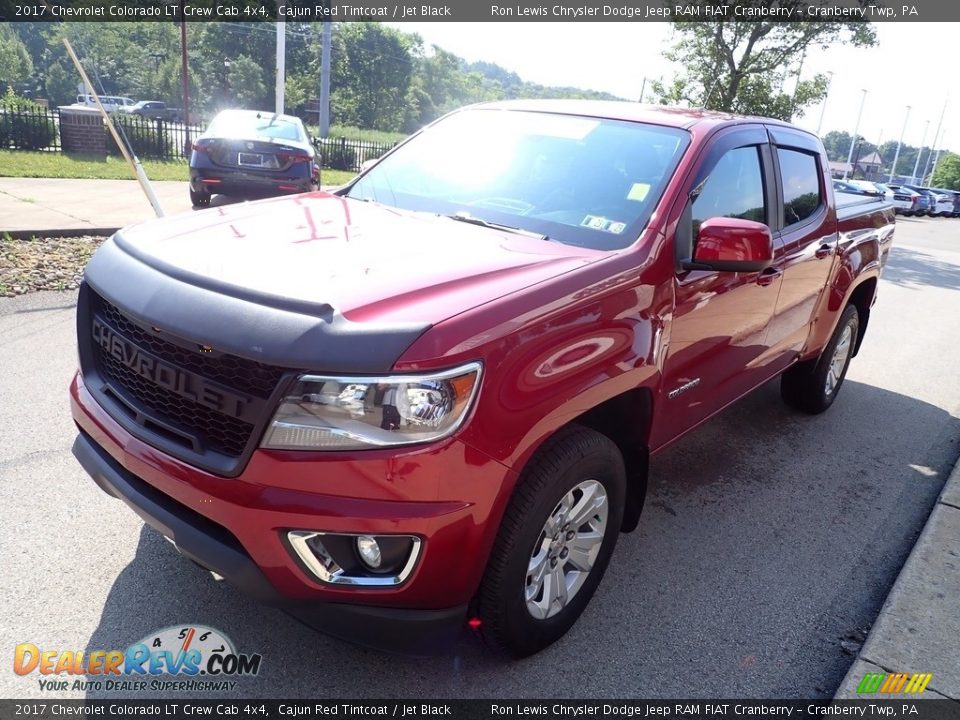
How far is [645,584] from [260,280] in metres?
2.05

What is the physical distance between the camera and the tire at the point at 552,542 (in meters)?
2.27

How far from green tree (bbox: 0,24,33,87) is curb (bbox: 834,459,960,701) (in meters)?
53.5

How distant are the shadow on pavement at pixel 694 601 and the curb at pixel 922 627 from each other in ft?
0.34

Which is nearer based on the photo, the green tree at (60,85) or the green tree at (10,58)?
the green tree at (10,58)

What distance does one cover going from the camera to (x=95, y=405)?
8.18 feet

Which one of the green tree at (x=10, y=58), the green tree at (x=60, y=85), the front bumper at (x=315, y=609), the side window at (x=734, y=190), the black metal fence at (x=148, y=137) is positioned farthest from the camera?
the green tree at (x=60, y=85)

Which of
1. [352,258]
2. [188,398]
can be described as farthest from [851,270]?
[188,398]

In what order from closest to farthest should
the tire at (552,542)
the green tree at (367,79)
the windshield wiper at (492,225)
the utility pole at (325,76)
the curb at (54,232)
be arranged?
the tire at (552,542) < the windshield wiper at (492,225) < the curb at (54,232) < the utility pole at (325,76) < the green tree at (367,79)

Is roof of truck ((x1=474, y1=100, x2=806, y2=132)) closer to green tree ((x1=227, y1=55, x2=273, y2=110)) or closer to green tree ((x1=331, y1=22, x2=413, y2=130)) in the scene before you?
green tree ((x1=227, y1=55, x2=273, y2=110))

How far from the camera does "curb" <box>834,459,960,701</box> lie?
2.66m

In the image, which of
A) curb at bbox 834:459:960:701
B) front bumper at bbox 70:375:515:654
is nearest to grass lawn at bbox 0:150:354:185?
front bumper at bbox 70:375:515:654

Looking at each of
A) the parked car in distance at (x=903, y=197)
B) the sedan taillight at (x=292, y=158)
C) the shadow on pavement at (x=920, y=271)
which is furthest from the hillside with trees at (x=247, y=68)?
the sedan taillight at (x=292, y=158)

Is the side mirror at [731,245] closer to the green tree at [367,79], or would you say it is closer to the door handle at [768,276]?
the door handle at [768,276]

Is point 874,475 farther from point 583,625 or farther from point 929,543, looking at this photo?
point 583,625
